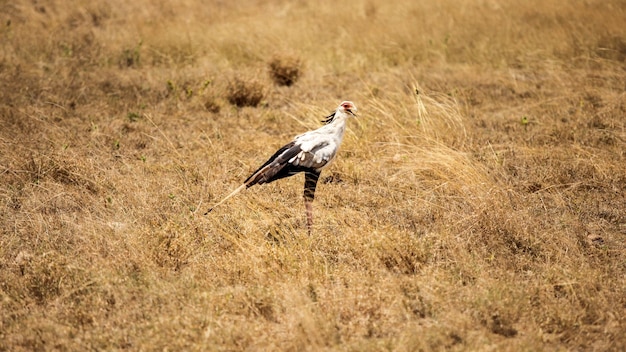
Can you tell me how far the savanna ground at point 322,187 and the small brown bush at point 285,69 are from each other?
0.11 ft

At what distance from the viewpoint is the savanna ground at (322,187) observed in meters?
3.88

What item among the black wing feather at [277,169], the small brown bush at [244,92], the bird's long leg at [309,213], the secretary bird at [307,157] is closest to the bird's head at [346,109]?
the secretary bird at [307,157]

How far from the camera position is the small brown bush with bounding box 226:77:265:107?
8.14 meters

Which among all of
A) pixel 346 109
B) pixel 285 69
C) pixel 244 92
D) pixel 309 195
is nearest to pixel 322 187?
pixel 309 195

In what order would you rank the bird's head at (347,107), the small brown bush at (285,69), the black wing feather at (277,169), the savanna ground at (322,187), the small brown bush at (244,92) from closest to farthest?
the savanna ground at (322,187) → the black wing feather at (277,169) → the bird's head at (347,107) → the small brown bush at (244,92) → the small brown bush at (285,69)

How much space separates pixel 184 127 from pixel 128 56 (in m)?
2.75

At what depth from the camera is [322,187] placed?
5.99 metres

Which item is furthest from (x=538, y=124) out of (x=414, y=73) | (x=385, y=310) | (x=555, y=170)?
(x=385, y=310)

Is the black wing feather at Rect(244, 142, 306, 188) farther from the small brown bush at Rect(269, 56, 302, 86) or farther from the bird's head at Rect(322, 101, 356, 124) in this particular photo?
the small brown bush at Rect(269, 56, 302, 86)

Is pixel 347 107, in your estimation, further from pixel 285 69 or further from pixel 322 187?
pixel 285 69

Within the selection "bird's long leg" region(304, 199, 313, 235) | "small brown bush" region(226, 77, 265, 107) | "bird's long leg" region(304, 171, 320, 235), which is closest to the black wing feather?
"bird's long leg" region(304, 171, 320, 235)

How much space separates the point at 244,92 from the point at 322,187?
2625 millimetres

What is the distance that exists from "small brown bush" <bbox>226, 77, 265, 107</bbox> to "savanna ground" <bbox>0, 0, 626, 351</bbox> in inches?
1.1

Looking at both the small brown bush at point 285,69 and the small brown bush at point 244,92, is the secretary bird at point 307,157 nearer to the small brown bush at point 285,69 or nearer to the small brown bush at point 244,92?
the small brown bush at point 244,92
